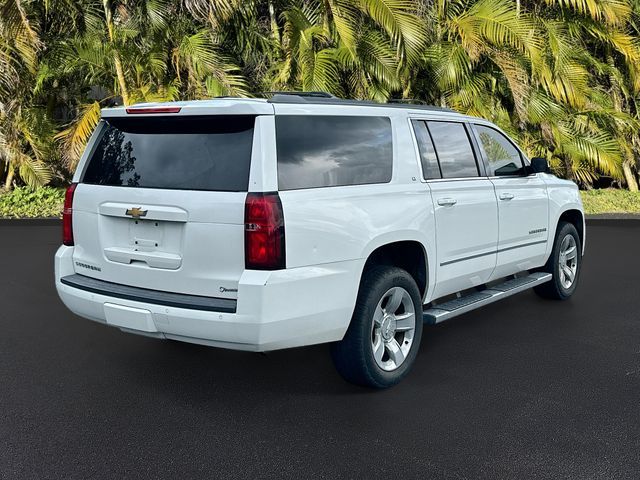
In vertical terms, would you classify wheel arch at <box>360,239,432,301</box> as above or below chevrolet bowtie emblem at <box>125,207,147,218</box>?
below

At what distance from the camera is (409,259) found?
5246 mm

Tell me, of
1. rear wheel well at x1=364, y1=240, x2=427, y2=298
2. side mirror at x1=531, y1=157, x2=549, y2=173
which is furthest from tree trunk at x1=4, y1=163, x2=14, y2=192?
rear wheel well at x1=364, y1=240, x2=427, y2=298

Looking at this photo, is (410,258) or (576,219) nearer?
(410,258)

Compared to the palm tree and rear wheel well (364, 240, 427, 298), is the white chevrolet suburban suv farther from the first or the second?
the palm tree

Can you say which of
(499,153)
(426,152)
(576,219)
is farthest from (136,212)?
(576,219)

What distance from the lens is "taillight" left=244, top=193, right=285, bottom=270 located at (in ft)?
13.2

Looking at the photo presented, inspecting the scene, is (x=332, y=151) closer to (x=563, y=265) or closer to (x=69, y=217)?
(x=69, y=217)

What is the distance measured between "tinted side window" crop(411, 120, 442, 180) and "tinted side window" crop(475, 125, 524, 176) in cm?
87

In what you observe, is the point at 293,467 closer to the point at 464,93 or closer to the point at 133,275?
the point at 133,275

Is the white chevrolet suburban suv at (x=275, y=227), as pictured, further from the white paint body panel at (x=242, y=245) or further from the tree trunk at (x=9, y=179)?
the tree trunk at (x=9, y=179)

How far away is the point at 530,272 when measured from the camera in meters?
7.40

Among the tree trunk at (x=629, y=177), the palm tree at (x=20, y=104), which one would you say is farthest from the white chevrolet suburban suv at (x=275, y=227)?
the tree trunk at (x=629, y=177)

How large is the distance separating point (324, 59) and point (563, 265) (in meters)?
7.51

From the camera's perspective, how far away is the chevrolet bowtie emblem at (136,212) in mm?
4373
